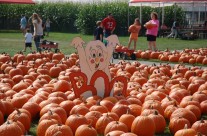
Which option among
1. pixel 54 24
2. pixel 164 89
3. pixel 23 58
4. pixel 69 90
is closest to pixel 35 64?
pixel 23 58

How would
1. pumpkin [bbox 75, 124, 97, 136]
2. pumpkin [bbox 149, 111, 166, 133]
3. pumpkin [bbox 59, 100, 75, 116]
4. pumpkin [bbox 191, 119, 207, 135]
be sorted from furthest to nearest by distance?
1. pumpkin [bbox 59, 100, 75, 116]
2. pumpkin [bbox 149, 111, 166, 133]
3. pumpkin [bbox 191, 119, 207, 135]
4. pumpkin [bbox 75, 124, 97, 136]

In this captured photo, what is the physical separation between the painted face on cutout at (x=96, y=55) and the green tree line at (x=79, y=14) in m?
30.8

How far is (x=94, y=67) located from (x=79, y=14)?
1400 inches

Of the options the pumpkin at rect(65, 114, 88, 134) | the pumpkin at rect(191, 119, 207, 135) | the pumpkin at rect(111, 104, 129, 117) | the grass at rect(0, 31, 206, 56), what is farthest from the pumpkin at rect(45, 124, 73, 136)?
the grass at rect(0, 31, 206, 56)

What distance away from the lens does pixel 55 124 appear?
6.38m

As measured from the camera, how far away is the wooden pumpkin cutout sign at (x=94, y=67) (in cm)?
916

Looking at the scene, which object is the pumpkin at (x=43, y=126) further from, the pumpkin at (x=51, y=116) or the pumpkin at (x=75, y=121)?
the pumpkin at (x=75, y=121)

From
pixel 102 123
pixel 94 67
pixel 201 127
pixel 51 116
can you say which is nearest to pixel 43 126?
pixel 51 116

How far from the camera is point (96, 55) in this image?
9477mm

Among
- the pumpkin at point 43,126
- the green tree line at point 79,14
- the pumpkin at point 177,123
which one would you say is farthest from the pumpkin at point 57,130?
the green tree line at point 79,14

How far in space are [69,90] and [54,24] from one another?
40395 millimetres

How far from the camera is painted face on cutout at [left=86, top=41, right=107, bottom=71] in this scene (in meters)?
9.39

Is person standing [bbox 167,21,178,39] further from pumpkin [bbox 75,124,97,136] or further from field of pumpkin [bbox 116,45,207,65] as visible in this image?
pumpkin [bbox 75,124,97,136]

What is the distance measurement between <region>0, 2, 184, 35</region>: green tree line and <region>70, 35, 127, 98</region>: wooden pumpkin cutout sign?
3081 centimetres
